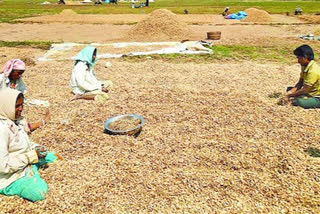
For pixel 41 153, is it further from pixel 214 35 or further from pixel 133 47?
pixel 214 35

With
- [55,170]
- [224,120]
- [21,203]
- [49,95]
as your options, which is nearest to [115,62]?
[49,95]

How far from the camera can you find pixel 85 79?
591cm

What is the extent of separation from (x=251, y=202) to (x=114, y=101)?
338cm

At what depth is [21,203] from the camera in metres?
3.08

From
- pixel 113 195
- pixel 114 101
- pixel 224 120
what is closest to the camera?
pixel 113 195

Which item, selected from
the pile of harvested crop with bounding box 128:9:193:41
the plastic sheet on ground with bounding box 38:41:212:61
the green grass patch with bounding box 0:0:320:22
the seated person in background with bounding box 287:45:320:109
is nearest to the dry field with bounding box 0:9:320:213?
the seated person in background with bounding box 287:45:320:109

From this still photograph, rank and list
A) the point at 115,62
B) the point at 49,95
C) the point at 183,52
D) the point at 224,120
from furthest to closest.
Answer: the point at 183,52 < the point at 115,62 < the point at 49,95 < the point at 224,120

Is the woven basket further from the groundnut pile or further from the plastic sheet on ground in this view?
the groundnut pile

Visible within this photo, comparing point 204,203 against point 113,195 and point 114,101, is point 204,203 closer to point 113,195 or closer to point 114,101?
point 113,195

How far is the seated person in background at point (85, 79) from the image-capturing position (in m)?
5.83

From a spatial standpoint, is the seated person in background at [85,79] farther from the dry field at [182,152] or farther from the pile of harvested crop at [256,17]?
the pile of harvested crop at [256,17]

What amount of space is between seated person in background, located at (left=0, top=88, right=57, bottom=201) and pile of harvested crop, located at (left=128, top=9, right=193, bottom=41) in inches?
403

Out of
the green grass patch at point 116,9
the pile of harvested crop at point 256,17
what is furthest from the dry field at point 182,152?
the green grass patch at point 116,9

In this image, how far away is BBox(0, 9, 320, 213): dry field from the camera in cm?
313
